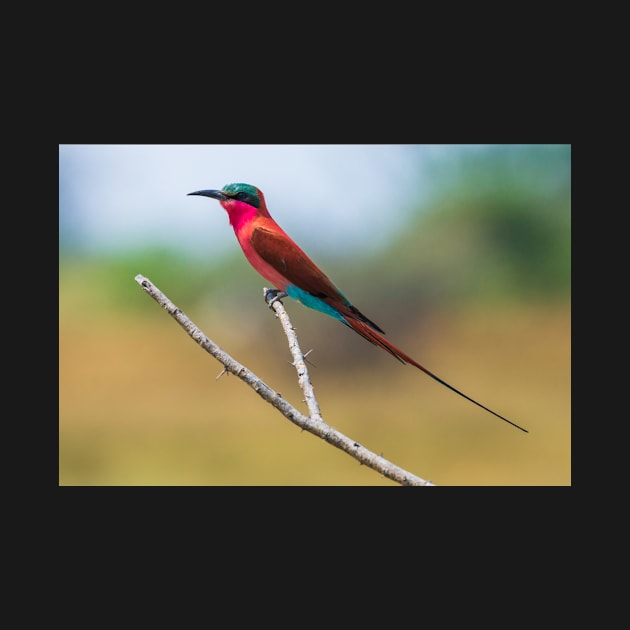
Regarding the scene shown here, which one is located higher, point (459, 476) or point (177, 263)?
point (177, 263)

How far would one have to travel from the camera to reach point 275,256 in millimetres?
3141

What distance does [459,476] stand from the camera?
11.2ft

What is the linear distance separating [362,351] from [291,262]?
2.51ft

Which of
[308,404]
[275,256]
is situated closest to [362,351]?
[275,256]

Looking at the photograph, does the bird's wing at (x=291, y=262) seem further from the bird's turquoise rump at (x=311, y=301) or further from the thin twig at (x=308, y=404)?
the thin twig at (x=308, y=404)

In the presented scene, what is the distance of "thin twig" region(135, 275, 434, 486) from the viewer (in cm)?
205

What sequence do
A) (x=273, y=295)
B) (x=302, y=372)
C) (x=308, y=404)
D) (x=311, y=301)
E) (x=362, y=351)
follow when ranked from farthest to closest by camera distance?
(x=362, y=351) < (x=273, y=295) < (x=311, y=301) < (x=302, y=372) < (x=308, y=404)

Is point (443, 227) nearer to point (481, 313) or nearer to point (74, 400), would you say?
point (481, 313)

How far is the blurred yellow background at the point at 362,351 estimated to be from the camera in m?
3.43

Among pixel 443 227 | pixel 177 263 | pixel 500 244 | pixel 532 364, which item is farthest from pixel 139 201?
pixel 532 364

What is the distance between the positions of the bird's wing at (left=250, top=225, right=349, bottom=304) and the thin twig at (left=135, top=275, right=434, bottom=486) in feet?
1.65

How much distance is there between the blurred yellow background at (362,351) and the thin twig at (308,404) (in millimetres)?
1067

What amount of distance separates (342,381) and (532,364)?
0.92 metres

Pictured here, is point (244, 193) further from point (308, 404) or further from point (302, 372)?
point (308, 404)
